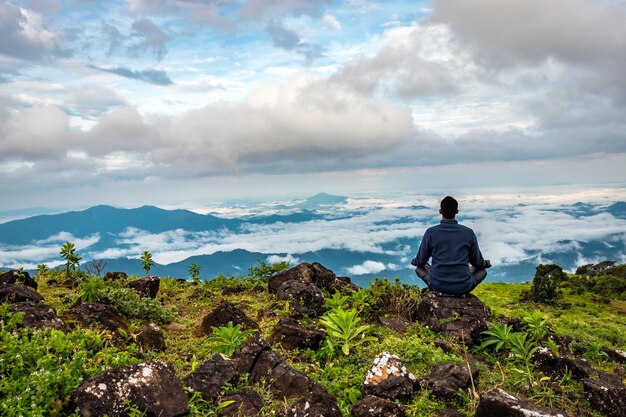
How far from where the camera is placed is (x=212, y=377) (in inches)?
286

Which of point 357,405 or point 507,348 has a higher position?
point 357,405

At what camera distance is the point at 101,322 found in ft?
31.6

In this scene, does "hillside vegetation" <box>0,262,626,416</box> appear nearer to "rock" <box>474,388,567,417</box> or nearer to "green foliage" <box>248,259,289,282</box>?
"green foliage" <box>248,259,289,282</box>

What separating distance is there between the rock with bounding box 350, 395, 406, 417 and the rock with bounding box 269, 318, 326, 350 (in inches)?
125

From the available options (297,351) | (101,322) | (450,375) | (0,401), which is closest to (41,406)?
(0,401)

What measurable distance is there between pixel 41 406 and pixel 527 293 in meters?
32.4

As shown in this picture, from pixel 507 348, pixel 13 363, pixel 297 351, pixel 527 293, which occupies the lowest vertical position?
pixel 527 293

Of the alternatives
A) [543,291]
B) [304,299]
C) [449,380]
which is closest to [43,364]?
[449,380]

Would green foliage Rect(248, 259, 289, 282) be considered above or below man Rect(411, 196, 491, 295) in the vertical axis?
below

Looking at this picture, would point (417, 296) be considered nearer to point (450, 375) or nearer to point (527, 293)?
point (450, 375)

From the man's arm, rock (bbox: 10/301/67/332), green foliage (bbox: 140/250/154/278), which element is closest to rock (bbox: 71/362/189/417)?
rock (bbox: 10/301/67/332)

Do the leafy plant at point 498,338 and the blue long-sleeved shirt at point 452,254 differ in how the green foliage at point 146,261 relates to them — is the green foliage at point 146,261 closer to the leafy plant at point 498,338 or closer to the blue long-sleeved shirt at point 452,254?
the blue long-sleeved shirt at point 452,254

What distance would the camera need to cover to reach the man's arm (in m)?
12.5

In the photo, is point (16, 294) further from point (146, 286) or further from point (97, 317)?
point (146, 286)
